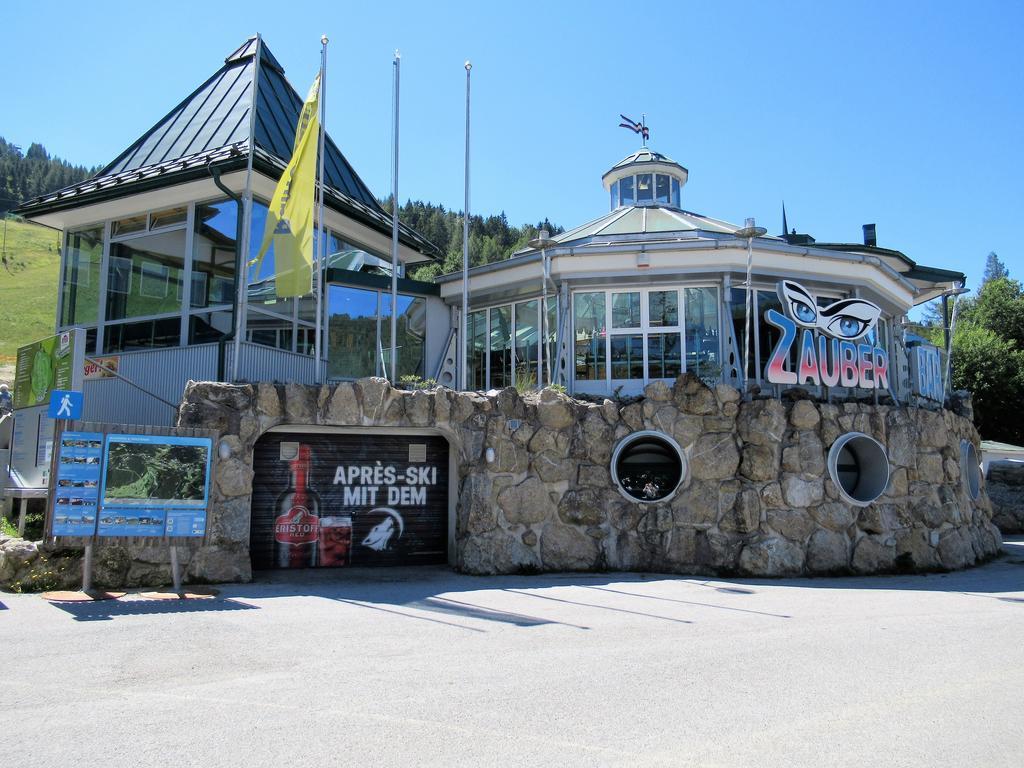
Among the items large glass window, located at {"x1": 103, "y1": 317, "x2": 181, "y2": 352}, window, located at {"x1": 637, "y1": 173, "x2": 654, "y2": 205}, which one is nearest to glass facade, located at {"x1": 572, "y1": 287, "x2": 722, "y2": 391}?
window, located at {"x1": 637, "y1": 173, "x2": 654, "y2": 205}

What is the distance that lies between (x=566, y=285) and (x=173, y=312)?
26.1 feet

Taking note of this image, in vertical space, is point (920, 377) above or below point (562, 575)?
above

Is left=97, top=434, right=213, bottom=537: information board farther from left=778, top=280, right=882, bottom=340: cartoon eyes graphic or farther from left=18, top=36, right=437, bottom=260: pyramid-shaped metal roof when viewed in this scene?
left=778, top=280, right=882, bottom=340: cartoon eyes graphic

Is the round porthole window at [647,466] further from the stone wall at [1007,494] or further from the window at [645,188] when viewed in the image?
the stone wall at [1007,494]

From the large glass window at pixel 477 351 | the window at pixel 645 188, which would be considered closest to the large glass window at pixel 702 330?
the large glass window at pixel 477 351

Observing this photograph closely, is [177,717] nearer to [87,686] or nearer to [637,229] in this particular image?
[87,686]

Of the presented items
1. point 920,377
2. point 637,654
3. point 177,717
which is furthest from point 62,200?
point 920,377

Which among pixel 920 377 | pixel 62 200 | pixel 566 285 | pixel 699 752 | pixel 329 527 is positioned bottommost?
pixel 699 752

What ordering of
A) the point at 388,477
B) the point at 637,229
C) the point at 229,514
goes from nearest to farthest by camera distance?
the point at 229,514
the point at 388,477
the point at 637,229

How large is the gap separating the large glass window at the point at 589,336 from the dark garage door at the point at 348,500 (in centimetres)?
401

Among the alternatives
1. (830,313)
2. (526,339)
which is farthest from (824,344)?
(526,339)

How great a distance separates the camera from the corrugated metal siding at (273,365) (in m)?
13.6

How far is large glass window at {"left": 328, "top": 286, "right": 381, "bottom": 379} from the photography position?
54.6ft

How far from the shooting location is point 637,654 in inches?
284
